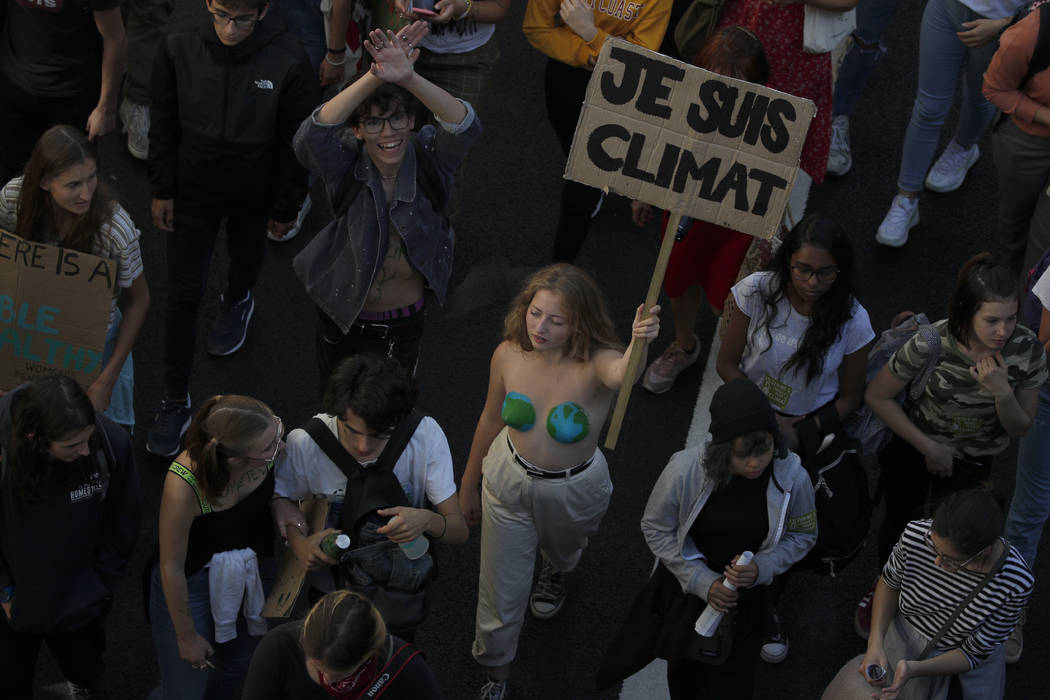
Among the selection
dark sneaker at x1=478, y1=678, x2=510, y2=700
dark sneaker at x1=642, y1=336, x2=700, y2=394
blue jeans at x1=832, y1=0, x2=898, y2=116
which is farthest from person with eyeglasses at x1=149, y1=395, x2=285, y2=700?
blue jeans at x1=832, y1=0, x2=898, y2=116

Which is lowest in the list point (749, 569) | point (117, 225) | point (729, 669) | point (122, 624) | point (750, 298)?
point (122, 624)

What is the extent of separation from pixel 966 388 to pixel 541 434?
180cm

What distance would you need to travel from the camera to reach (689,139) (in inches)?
199

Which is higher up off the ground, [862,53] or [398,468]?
[862,53]

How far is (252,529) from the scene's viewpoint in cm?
489

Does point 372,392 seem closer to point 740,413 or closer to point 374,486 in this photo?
point 374,486

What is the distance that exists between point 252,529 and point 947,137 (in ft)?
19.0

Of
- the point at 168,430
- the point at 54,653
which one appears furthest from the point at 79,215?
the point at 54,653

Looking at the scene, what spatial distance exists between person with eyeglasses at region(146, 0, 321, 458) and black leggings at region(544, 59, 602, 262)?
1.48 meters

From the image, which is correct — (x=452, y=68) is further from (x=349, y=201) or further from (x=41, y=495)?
(x=41, y=495)

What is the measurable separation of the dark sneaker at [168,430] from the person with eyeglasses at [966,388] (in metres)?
3.42

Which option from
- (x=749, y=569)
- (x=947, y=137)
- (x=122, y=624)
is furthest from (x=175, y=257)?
(x=947, y=137)

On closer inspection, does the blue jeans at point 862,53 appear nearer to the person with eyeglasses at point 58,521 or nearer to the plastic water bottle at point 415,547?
the plastic water bottle at point 415,547

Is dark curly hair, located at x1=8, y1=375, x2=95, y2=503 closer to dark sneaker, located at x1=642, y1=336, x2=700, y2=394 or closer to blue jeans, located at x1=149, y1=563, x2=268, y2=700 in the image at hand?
blue jeans, located at x1=149, y1=563, x2=268, y2=700
